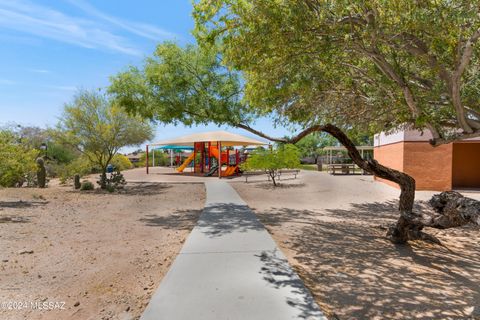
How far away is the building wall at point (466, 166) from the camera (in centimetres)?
1925

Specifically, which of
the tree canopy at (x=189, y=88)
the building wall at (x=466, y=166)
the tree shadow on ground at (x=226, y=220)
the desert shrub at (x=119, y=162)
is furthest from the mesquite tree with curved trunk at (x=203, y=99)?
the building wall at (x=466, y=166)

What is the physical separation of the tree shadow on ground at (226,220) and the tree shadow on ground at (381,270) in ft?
2.08

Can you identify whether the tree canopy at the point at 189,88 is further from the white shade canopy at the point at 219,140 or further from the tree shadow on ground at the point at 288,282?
the white shade canopy at the point at 219,140

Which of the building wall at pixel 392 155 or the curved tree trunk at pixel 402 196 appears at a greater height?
the building wall at pixel 392 155

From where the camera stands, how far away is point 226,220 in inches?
358

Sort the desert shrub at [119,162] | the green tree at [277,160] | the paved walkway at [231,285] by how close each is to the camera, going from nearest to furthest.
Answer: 1. the paved walkway at [231,285]
2. the green tree at [277,160]
3. the desert shrub at [119,162]

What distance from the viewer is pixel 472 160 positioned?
19312mm

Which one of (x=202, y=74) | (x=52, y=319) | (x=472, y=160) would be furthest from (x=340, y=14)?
(x=472, y=160)

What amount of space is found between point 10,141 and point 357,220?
41.8 feet

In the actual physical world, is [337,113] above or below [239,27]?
below

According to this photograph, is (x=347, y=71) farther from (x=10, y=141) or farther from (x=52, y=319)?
(x=10, y=141)

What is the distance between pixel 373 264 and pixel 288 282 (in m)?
2.18

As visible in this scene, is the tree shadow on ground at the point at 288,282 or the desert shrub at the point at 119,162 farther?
the desert shrub at the point at 119,162

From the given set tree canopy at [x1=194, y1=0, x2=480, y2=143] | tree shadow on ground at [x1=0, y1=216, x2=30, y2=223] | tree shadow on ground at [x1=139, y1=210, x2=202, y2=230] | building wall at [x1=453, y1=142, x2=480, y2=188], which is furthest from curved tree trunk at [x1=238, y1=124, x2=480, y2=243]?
building wall at [x1=453, y1=142, x2=480, y2=188]
